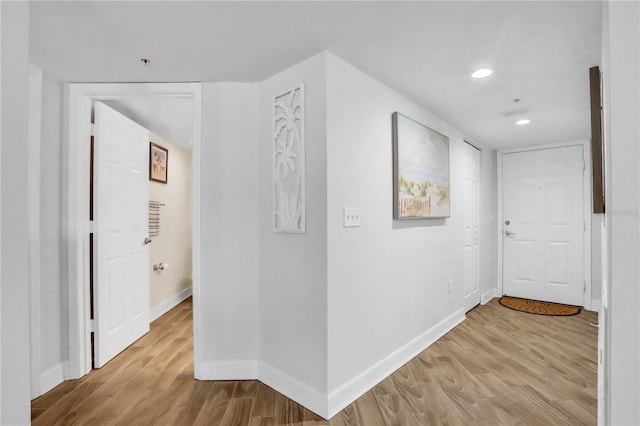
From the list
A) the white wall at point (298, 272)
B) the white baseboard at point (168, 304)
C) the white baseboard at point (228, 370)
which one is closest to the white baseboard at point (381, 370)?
the white wall at point (298, 272)

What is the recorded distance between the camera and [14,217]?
561 millimetres

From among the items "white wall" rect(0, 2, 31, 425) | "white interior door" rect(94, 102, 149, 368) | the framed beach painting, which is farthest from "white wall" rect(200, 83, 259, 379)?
"white wall" rect(0, 2, 31, 425)

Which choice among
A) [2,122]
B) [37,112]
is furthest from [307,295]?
[37,112]

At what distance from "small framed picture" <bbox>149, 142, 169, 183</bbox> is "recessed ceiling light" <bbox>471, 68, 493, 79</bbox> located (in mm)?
3364

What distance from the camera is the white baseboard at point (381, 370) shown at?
1.97 m

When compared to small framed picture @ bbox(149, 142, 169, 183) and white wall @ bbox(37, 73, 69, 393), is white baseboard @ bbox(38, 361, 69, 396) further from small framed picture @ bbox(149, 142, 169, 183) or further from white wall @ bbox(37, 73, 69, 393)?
small framed picture @ bbox(149, 142, 169, 183)

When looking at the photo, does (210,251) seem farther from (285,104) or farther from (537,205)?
(537,205)

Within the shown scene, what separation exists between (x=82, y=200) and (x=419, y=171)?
8.82 ft

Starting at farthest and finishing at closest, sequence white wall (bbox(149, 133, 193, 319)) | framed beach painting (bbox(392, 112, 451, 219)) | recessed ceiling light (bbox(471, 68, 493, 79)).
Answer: white wall (bbox(149, 133, 193, 319)) < framed beach painting (bbox(392, 112, 451, 219)) < recessed ceiling light (bbox(471, 68, 493, 79))

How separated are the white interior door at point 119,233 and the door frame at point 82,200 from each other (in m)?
0.10

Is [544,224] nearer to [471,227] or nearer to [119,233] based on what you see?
[471,227]

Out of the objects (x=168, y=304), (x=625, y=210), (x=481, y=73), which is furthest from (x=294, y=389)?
(x=168, y=304)

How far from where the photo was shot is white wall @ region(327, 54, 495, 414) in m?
1.97

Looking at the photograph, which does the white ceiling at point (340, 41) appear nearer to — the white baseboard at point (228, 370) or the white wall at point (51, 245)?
the white wall at point (51, 245)
